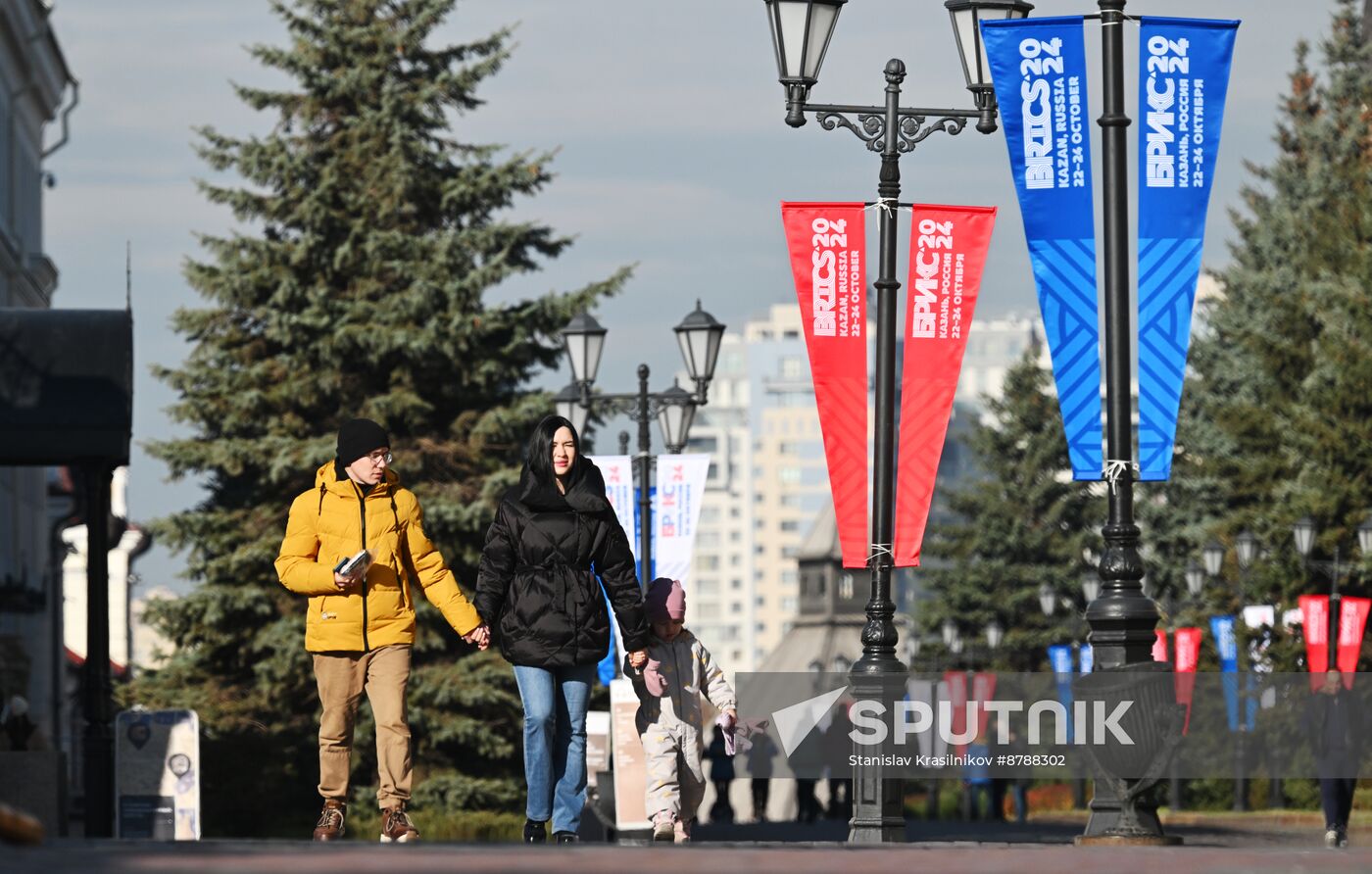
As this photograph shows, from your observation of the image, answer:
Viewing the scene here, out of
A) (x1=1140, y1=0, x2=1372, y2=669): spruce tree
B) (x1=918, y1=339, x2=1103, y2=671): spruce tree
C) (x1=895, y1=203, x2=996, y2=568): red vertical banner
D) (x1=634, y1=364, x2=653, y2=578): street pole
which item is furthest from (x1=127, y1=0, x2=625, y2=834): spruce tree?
(x1=918, y1=339, x2=1103, y2=671): spruce tree

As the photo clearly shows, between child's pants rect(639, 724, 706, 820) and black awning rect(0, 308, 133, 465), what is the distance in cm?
735

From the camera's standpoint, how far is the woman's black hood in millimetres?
12273

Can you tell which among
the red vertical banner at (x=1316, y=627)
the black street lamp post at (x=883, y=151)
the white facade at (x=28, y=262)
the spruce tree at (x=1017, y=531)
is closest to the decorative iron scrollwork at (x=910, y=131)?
the black street lamp post at (x=883, y=151)

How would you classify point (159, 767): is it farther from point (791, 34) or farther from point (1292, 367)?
point (1292, 367)

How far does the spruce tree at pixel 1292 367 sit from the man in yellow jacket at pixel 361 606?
30952 millimetres

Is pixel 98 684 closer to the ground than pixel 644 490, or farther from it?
closer to the ground

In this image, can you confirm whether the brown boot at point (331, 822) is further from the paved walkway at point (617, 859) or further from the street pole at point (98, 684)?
the street pole at point (98, 684)

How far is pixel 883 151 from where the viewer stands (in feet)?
54.0

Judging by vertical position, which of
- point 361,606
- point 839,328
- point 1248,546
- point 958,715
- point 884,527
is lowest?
point 958,715

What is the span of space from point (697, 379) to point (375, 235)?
42.7 ft

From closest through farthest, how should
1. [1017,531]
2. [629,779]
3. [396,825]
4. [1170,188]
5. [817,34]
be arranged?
[396,825], [1170,188], [817,34], [629,779], [1017,531]

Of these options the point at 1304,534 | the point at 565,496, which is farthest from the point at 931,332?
the point at 1304,534

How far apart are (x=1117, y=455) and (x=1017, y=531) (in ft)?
201

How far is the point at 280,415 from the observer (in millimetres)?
Answer: 39344
